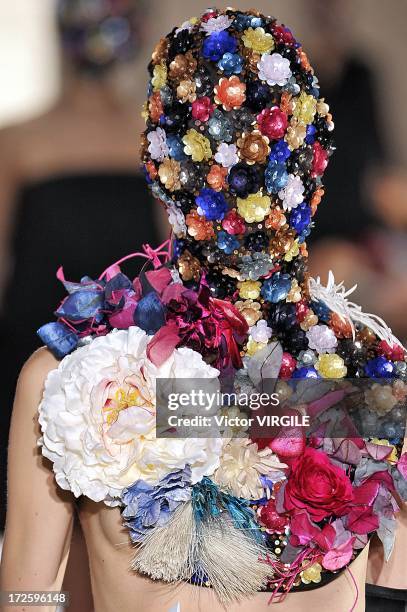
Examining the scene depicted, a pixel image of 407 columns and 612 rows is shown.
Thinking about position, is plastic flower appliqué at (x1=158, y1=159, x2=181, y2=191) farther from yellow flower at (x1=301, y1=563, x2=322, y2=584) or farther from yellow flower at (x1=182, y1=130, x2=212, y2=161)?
yellow flower at (x1=301, y1=563, x2=322, y2=584)

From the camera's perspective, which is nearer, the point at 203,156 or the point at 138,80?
the point at 203,156

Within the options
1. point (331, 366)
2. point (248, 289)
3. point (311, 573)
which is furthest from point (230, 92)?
point (311, 573)

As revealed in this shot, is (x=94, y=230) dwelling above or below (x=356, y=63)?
below

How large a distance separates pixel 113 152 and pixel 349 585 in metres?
2.42

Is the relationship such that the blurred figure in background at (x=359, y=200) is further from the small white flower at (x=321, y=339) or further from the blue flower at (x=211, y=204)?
the blue flower at (x=211, y=204)

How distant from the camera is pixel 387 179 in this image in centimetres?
503

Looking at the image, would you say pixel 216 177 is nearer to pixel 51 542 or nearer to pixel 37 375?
pixel 37 375

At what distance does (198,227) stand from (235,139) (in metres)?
0.11

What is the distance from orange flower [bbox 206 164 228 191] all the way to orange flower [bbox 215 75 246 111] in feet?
0.23

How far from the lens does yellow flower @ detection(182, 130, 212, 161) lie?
141 cm

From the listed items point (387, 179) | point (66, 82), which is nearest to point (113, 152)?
point (66, 82)

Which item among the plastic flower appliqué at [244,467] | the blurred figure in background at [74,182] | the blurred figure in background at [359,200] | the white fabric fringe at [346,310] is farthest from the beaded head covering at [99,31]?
the plastic flower appliqué at [244,467]

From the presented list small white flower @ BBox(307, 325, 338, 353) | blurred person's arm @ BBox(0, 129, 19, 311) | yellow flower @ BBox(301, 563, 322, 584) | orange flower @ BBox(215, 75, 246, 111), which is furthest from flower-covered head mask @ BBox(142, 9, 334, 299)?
blurred person's arm @ BBox(0, 129, 19, 311)

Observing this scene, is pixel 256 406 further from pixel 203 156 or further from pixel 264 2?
pixel 264 2
